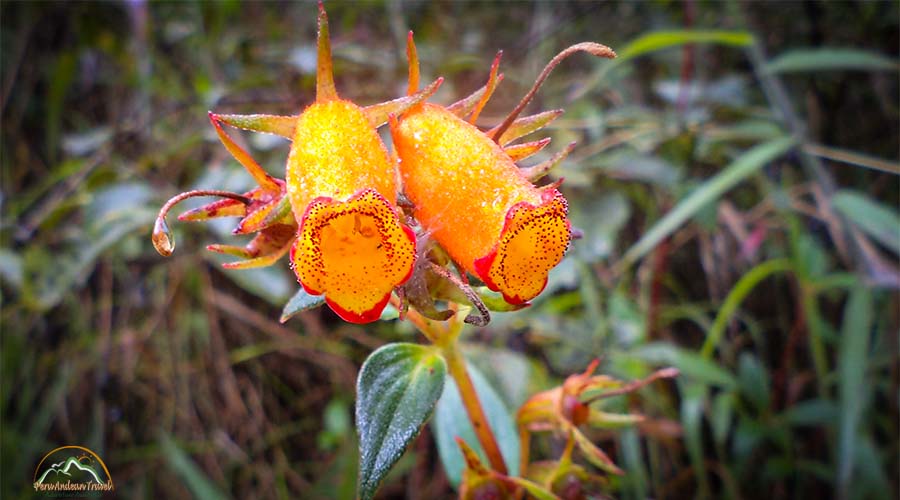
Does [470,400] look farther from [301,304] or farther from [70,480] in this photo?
[70,480]

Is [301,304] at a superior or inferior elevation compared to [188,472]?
superior

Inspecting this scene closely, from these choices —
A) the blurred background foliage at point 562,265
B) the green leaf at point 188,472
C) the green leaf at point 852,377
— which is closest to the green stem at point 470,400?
the blurred background foliage at point 562,265

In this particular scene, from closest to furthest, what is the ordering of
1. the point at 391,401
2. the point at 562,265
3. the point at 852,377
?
the point at 391,401 < the point at 562,265 < the point at 852,377

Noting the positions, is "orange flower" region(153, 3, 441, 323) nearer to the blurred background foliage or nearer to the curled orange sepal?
the curled orange sepal

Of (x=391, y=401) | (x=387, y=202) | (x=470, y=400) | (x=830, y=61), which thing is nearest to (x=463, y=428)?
(x=470, y=400)

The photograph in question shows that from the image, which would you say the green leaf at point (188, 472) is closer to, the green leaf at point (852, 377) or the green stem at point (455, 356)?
the green stem at point (455, 356)

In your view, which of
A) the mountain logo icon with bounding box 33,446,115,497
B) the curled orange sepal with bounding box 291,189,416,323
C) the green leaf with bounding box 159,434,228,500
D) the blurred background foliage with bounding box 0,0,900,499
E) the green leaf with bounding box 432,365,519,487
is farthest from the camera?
the green leaf with bounding box 159,434,228,500

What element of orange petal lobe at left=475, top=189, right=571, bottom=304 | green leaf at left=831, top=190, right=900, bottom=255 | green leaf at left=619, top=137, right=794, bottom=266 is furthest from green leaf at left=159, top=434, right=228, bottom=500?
green leaf at left=831, top=190, right=900, bottom=255
